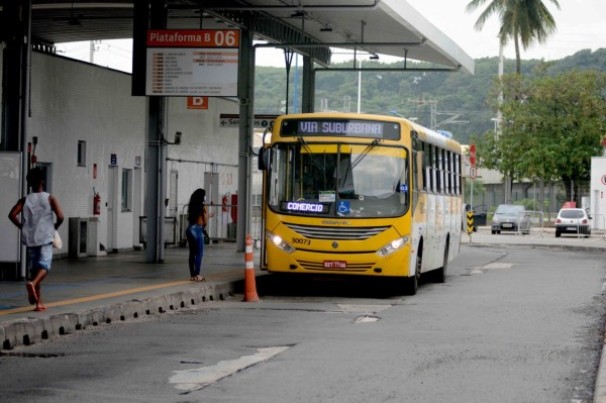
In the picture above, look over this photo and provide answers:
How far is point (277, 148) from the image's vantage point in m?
22.8

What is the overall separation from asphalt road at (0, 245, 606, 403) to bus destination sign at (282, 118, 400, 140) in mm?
2737

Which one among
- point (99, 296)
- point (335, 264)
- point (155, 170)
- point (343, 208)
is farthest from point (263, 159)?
point (155, 170)

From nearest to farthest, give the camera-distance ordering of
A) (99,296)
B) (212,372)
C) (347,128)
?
(212,372) → (99,296) → (347,128)

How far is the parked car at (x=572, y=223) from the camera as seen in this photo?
2441 inches

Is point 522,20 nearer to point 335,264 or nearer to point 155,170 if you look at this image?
point 155,170

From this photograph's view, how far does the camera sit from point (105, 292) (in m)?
19.8

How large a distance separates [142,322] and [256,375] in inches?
211

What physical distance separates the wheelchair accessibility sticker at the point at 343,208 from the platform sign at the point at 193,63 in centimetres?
444

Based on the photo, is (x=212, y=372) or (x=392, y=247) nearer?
(x=212, y=372)

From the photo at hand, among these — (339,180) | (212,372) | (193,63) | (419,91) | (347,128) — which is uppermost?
(419,91)

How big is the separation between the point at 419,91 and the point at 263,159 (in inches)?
3935

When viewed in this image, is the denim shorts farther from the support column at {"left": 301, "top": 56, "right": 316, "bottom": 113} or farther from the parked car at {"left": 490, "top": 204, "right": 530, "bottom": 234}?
the parked car at {"left": 490, "top": 204, "right": 530, "bottom": 234}

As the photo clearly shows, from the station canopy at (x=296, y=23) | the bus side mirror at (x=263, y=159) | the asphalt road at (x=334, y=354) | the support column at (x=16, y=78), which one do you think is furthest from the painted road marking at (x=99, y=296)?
the station canopy at (x=296, y=23)

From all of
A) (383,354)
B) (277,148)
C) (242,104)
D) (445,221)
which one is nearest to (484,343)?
(383,354)
